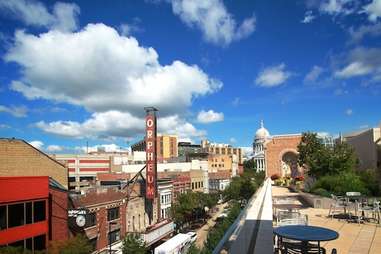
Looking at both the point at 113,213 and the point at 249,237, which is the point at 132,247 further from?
the point at 249,237

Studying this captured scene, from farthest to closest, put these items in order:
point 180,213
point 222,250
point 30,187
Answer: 1. point 180,213
2. point 30,187
3. point 222,250

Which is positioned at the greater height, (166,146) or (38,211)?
(166,146)

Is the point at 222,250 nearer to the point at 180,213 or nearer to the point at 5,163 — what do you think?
the point at 5,163

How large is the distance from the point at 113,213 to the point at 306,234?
104ft

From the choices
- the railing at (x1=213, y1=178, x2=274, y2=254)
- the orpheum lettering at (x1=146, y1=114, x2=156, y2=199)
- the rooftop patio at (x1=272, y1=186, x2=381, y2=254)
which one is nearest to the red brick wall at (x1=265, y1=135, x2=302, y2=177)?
the orpheum lettering at (x1=146, y1=114, x2=156, y2=199)

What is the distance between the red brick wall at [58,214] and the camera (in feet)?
93.8

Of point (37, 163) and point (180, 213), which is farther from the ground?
point (37, 163)

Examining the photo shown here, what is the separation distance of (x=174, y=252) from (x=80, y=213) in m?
11.1

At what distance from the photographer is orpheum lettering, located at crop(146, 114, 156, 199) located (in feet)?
157

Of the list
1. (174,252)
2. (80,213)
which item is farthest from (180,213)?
(80,213)

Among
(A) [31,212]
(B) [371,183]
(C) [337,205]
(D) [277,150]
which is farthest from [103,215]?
(D) [277,150]

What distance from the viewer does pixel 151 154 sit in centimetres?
4884

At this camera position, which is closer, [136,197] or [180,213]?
[136,197]

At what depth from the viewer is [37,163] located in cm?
4100
